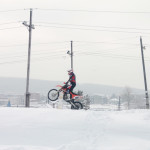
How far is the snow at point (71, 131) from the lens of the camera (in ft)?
17.2

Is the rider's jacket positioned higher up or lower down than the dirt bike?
higher up

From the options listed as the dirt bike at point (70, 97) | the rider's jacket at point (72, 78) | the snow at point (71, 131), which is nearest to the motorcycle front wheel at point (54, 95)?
the dirt bike at point (70, 97)

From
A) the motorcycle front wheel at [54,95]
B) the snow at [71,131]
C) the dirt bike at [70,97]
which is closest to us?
the snow at [71,131]

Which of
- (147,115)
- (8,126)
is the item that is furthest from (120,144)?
(8,126)

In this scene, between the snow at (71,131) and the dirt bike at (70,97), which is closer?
the snow at (71,131)

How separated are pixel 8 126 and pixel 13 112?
1.40 metres

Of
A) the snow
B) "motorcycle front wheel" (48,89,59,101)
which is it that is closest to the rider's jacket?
"motorcycle front wheel" (48,89,59,101)

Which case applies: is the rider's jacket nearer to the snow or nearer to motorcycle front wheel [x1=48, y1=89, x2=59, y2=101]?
motorcycle front wheel [x1=48, y1=89, x2=59, y2=101]

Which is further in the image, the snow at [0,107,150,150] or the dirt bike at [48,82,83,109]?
the dirt bike at [48,82,83,109]

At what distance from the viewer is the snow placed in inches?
206

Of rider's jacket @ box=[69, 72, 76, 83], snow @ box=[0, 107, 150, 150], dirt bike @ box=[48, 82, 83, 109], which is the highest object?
rider's jacket @ box=[69, 72, 76, 83]

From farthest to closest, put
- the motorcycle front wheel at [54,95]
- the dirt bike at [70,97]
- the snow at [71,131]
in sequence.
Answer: the motorcycle front wheel at [54,95] < the dirt bike at [70,97] < the snow at [71,131]

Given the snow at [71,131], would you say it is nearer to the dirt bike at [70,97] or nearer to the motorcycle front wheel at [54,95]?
the dirt bike at [70,97]

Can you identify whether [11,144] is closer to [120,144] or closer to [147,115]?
[120,144]
